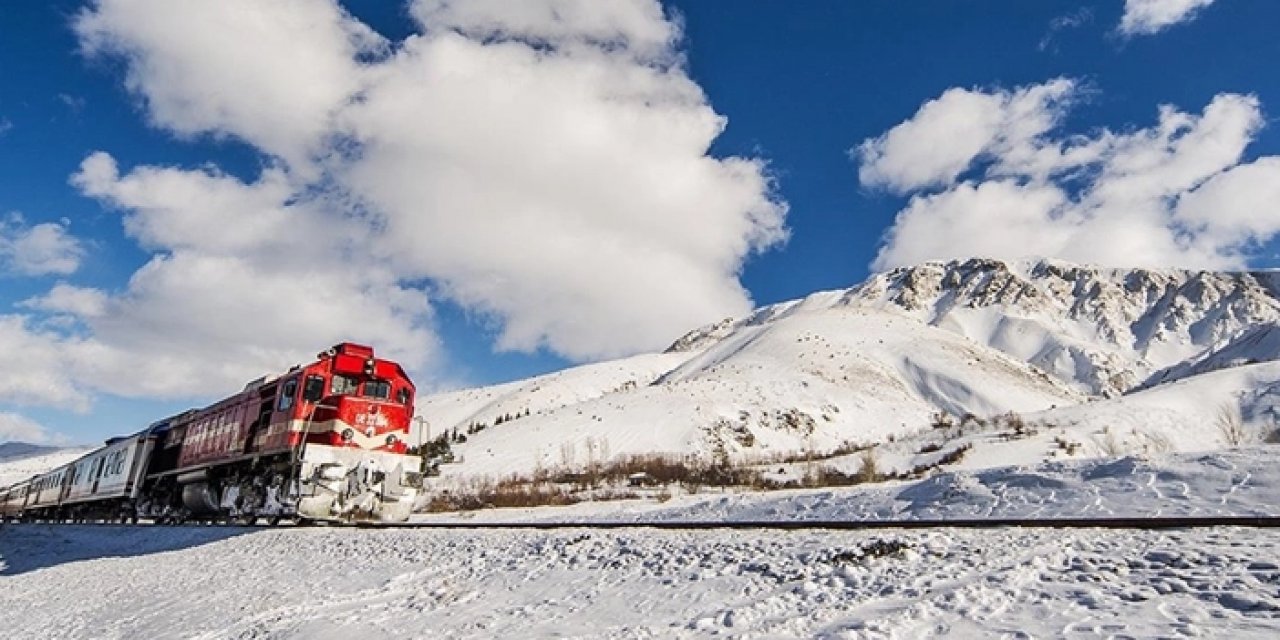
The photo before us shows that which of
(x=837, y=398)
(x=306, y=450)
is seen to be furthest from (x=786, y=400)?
(x=306, y=450)

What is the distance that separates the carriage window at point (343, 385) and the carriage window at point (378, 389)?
0.29 meters

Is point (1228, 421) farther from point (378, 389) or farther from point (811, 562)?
point (378, 389)

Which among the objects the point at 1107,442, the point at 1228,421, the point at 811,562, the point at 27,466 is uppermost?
the point at 27,466

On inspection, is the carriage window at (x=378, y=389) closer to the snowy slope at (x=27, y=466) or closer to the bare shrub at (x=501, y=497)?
the bare shrub at (x=501, y=497)

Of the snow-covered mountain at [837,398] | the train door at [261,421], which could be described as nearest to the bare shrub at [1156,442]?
the snow-covered mountain at [837,398]

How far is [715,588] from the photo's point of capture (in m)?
7.23

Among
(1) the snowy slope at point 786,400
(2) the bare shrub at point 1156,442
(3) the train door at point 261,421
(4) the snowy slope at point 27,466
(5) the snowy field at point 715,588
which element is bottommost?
(5) the snowy field at point 715,588

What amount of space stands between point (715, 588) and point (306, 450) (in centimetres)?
1263

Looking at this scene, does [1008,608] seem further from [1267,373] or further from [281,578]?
[1267,373]

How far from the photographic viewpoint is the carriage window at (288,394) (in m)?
18.3

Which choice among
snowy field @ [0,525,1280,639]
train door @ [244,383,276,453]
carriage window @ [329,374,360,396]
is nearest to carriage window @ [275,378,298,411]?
train door @ [244,383,276,453]

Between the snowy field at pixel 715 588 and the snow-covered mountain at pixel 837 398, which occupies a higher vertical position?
the snow-covered mountain at pixel 837 398

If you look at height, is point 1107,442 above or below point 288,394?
below

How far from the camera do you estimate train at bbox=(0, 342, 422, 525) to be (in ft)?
56.6
